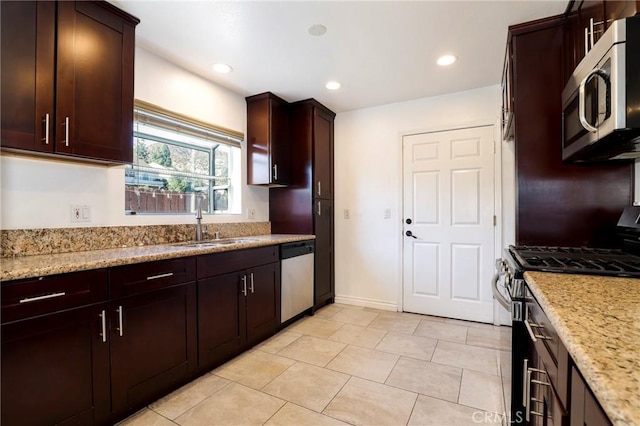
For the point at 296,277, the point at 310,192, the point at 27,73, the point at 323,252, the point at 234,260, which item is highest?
the point at 27,73

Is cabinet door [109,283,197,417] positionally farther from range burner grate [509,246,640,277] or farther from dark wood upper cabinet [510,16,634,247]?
dark wood upper cabinet [510,16,634,247]

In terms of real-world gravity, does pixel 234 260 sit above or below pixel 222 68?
below

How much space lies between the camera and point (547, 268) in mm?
1244

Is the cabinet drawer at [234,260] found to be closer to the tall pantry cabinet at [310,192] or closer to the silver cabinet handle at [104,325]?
the silver cabinet handle at [104,325]

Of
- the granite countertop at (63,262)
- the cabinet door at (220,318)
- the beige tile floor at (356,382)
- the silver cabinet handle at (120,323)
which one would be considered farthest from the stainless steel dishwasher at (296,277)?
the silver cabinet handle at (120,323)

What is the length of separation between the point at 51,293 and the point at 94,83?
1.21 meters

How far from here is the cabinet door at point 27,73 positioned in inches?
55.9

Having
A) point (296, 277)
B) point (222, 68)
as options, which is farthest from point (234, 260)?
point (222, 68)

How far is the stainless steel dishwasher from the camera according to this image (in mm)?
2861

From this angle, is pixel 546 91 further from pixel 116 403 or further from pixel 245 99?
pixel 116 403

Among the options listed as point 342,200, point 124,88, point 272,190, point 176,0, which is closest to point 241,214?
point 272,190

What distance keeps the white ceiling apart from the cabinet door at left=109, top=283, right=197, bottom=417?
68.8 inches

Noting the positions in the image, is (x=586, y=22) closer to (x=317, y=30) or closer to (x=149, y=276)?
(x=317, y=30)

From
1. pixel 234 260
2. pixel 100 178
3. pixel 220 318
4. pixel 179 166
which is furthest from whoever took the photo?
pixel 179 166
